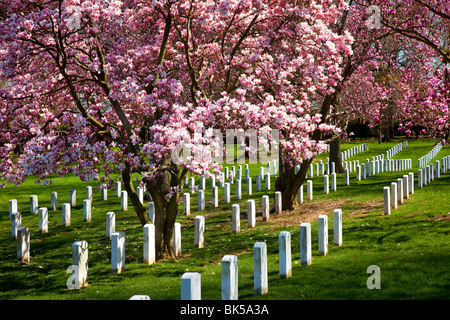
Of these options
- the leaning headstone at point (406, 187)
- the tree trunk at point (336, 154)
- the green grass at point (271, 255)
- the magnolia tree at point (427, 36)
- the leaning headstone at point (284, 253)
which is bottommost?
the green grass at point (271, 255)

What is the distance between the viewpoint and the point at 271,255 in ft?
37.1

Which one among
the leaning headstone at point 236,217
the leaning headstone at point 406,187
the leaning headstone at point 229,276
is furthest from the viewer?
the leaning headstone at point 406,187

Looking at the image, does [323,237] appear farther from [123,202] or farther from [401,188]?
[123,202]

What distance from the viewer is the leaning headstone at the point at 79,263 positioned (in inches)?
366

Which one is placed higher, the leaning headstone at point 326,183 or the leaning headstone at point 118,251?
the leaning headstone at point 326,183

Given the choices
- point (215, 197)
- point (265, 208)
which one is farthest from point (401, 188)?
point (215, 197)

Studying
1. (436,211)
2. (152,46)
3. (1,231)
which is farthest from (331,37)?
(1,231)

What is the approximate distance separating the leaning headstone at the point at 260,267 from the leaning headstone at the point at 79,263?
11.6 ft

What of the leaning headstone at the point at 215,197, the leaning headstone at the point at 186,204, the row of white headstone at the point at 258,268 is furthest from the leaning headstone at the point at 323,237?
the leaning headstone at the point at 215,197

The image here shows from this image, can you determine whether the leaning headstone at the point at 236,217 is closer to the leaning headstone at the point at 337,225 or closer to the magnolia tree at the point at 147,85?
the magnolia tree at the point at 147,85

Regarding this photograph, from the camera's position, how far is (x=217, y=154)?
30.7 ft

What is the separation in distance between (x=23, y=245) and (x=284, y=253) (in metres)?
6.78

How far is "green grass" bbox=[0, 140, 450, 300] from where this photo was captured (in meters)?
8.17
